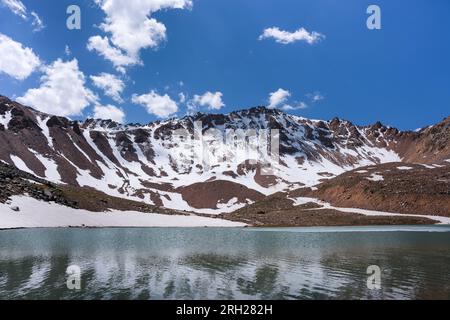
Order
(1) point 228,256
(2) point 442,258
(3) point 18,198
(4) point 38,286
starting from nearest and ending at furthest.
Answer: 1. (4) point 38,286
2. (2) point 442,258
3. (1) point 228,256
4. (3) point 18,198

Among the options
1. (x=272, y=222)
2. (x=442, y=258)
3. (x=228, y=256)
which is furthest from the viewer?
(x=272, y=222)

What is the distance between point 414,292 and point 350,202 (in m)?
118

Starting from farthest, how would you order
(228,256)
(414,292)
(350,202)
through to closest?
(350,202), (228,256), (414,292)

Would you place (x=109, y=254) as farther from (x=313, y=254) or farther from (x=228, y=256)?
(x=313, y=254)

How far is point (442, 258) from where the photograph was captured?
37.2 meters

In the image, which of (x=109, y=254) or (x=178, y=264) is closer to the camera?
(x=178, y=264)

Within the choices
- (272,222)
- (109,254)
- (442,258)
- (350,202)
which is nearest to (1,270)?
(109,254)

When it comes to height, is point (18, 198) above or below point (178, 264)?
above
